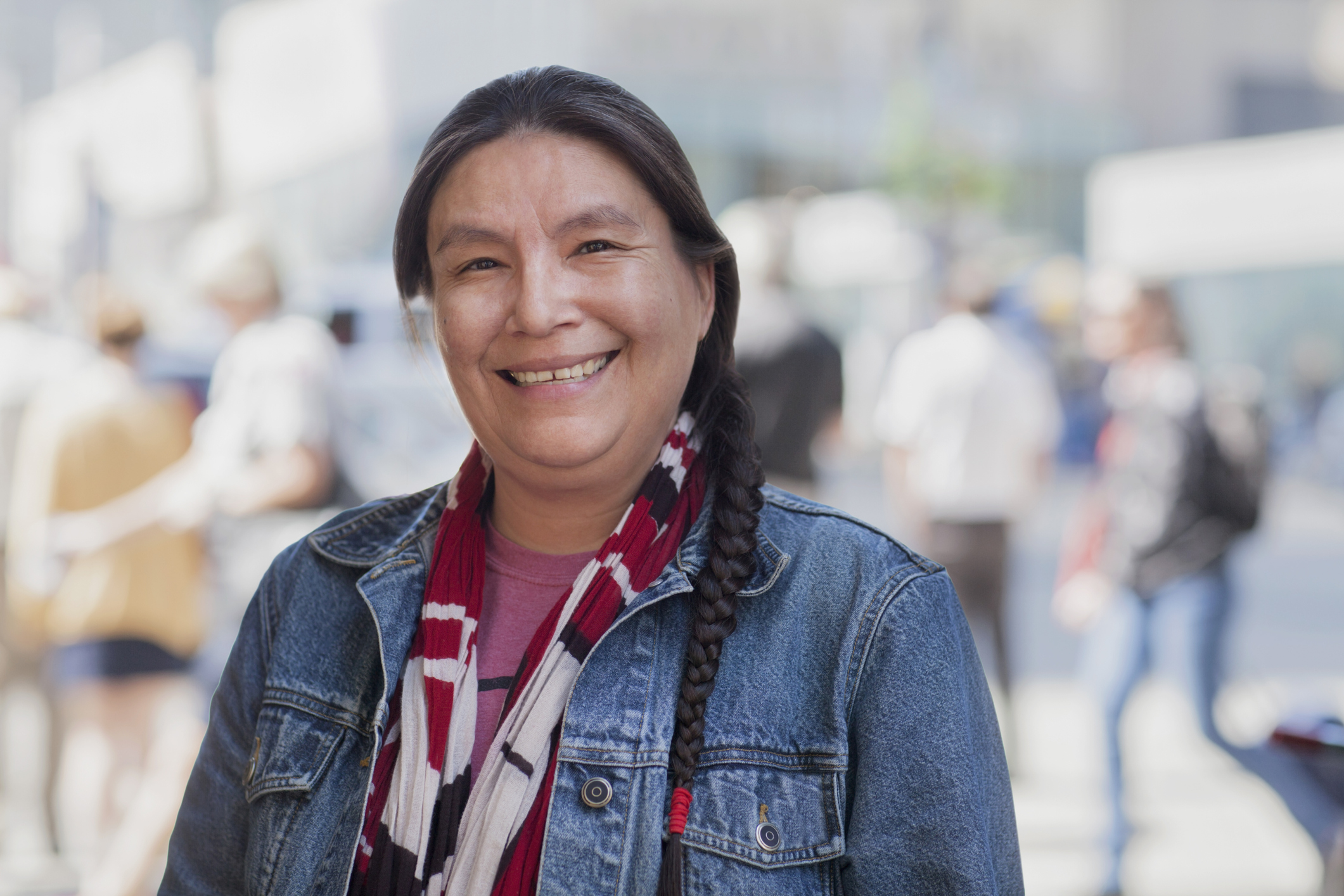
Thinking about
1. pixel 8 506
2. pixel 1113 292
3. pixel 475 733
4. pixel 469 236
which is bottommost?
pixel 475 733

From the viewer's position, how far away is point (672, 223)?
1.43 metres

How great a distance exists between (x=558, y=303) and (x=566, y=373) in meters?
0.08

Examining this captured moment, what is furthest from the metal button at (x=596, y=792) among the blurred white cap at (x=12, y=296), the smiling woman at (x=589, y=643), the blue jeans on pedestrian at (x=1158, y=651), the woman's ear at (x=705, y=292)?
the blurred white cap at (x=12, y=296)

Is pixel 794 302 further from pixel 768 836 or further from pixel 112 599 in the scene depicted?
pixel 768 836

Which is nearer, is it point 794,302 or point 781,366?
point 781,366

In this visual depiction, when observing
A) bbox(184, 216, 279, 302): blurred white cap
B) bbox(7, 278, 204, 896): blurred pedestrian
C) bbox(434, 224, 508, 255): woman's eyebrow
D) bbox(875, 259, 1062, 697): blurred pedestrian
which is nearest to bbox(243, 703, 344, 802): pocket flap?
bbox(434, 224, 508, 255): woman's eyebrow

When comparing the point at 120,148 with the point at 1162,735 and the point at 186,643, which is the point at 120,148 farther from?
the point at 1162,735

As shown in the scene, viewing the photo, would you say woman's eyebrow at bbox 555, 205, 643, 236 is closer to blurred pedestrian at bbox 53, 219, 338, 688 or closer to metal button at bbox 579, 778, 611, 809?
metal button at bbox 579, 778, 611, 809

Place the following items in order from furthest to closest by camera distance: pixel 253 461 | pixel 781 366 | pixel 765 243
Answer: pixel 765 243 < pixel 781 366 < pixel 253 461

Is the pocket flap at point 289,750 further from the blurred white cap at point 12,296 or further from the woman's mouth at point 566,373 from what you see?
the blurred white cap at point 12,296

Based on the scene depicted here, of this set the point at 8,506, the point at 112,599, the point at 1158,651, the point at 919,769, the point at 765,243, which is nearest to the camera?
the point at 919,769

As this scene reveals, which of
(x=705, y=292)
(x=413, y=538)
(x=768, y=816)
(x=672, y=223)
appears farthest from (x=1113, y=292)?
(x=768, y=816)

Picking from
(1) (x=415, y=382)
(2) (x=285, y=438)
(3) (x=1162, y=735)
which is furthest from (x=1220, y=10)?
(2) (x=285, y=438)

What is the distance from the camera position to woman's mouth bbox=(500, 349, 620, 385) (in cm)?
139
